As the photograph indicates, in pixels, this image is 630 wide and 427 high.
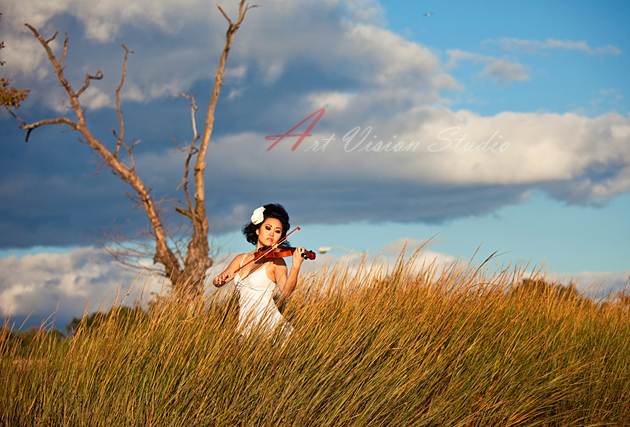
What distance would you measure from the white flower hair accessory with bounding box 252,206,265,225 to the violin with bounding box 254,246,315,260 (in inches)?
14.1

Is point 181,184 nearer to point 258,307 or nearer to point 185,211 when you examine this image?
point 185,211

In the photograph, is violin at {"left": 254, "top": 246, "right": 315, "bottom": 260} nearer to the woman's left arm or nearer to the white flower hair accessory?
the woman's left arm

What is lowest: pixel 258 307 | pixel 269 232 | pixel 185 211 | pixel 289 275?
pixel 258 307

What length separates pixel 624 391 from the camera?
5.30m

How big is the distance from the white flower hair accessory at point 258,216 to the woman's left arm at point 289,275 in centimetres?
57

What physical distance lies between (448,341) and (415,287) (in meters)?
0.94

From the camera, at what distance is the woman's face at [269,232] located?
542cm

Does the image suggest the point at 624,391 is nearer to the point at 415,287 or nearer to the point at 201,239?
the point at 415,287

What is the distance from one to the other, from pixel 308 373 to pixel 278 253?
63.4 inches

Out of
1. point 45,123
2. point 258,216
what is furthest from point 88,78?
point 258,216

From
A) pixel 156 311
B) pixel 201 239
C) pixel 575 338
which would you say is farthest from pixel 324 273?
pixel 201 239

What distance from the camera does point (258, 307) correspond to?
4730 millimetres

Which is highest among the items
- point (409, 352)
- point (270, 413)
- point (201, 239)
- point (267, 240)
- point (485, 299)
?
point (201, 239)

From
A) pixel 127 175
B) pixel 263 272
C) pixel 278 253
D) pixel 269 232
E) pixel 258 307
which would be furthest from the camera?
pixel 127 175
